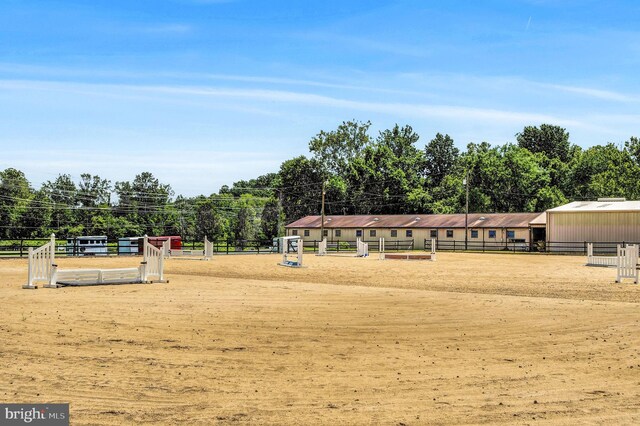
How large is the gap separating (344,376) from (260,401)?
169 cm

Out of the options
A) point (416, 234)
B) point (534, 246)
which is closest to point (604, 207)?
point (534, 246)

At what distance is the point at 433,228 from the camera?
8144 centimetres

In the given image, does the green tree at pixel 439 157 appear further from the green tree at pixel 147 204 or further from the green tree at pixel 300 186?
the green tree at pixel 147 204

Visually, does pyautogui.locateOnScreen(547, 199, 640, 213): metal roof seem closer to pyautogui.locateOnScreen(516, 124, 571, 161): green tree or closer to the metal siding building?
the metal siding building

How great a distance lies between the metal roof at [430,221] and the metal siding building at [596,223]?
723 cm

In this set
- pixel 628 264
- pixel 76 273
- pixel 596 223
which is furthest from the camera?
pixel 596 223

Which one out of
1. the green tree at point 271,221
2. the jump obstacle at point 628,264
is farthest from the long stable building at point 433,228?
the jump obstacle at point 628,264

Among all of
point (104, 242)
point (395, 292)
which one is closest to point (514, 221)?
point (104, 242)

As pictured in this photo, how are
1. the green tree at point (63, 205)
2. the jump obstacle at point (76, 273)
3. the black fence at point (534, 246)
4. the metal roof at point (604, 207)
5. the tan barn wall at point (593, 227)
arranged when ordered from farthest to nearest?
the green tree at point (63, 205) < the metal roof at point (604, 207) < the tan barn wall at point (593, 227) < the black fence at point (534, 246) < the jump obstacle at point (76, 273)

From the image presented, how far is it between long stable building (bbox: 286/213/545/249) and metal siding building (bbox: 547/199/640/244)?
5.45m

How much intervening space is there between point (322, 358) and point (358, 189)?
9798 centimetres

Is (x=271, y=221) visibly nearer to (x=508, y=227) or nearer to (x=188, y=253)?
(x=508, y=227)

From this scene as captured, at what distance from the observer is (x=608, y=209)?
62.9 m

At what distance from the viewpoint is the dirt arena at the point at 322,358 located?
8125 millimetres
